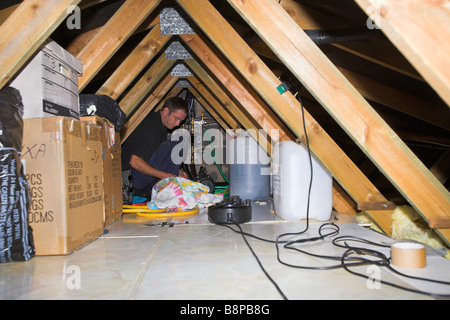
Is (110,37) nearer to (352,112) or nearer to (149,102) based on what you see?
(352,112)

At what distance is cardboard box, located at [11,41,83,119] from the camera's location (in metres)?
1.10

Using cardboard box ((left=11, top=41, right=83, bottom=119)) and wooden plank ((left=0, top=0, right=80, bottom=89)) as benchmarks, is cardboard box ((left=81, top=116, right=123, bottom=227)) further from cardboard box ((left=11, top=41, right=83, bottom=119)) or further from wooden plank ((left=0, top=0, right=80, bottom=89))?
wooden plank ((left=0, top=0, right=80, bottom=89))

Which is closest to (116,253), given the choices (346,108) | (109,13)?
(346,108)

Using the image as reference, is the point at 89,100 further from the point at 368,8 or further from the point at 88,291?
the point at 368,8

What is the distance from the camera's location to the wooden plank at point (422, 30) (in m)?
0.66

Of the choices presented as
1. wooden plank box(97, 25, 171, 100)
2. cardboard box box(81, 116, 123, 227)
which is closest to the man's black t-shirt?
wooden plank box(97, 25, 171, 100)

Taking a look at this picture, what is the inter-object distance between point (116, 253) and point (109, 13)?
1652 millimetres

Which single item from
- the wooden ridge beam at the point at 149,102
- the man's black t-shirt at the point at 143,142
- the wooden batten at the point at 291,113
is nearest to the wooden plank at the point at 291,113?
the wooden batten at the point at 291,113

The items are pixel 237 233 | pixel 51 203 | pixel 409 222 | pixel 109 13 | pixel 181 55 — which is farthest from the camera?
pixel 181 55

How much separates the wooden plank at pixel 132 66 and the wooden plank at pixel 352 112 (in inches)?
45.6

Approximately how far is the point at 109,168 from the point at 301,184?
994mm

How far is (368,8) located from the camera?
74cm

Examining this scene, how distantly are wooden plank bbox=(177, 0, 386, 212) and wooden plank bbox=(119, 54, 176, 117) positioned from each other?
136 centimetres

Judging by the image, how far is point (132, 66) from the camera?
84.8 inches
